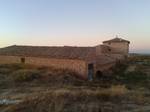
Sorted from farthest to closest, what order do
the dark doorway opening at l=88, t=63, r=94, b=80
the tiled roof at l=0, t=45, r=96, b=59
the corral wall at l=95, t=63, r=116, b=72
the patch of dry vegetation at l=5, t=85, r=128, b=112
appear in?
the corral wall at l=95, t=63, r=116, b=72 < the tiled roof at l=0, t=45, r=96, b=59 < the dark doorway opening at l=88, t=63, r=94, b=80 < the patch of dry vegetation at l=5, t=85, r=128, b=112

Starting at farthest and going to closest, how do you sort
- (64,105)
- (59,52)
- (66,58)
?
(59,52) < (66,58) < (64,105)

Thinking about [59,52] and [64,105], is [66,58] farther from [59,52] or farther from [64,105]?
[64,105]

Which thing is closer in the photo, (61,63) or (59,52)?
(61,63)

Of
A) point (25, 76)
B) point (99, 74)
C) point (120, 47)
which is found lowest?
point (99, 74)

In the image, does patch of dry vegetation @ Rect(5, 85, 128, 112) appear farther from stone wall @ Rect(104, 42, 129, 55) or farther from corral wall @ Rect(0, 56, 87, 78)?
stone wall @ Rect(104, 42, 129, 55)

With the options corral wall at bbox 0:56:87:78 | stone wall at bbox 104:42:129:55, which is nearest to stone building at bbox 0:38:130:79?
corral wall at bbox 0:56:87:78

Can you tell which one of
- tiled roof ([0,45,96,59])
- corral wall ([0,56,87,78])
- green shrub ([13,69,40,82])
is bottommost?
green shrub ([13,69,40,82])

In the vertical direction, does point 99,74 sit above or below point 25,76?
below

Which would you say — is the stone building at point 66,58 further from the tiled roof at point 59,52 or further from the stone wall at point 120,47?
the stone wall at point 120,47

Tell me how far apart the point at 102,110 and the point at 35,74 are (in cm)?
1269

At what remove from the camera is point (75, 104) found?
7344 millimetres

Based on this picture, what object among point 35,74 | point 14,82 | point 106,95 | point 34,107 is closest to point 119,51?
point 35,74

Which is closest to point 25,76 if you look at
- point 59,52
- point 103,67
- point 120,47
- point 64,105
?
point 59,52

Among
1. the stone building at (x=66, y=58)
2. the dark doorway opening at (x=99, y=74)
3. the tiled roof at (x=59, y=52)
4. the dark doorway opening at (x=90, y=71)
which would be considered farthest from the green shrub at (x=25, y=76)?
the dark doorway opening at (x=99, y=74)
